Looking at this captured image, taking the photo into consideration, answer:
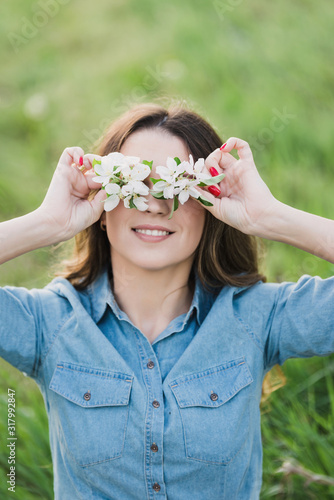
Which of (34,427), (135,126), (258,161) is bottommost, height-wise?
(34,427)

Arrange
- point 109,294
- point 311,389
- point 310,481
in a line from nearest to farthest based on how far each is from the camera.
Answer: point 109,294 → point 310,481 → point 311,389

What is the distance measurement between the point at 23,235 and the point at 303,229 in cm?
82

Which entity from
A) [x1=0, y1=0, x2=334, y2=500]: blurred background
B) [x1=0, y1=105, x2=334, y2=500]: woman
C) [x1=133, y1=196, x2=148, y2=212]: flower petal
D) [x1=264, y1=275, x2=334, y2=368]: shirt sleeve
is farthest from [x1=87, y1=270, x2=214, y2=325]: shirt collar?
[x1=0, y1=0, x2=334, y2=500]: blurred background

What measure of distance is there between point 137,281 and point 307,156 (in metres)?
2.29

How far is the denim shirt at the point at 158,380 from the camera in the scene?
1.79m

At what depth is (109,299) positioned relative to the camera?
1.96 metres

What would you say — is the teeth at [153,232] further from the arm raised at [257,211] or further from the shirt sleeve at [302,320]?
the shirt sleeve at [302,320]

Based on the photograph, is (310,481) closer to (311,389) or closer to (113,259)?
(311,389)

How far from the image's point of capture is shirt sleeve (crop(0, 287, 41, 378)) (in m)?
1.76

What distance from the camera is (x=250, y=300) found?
6.40 feet

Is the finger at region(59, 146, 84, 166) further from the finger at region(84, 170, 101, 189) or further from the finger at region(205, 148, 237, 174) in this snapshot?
the finger at region(205, 148, 237, 174)

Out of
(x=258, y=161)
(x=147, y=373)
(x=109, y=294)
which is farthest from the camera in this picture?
(x=258, y=161)

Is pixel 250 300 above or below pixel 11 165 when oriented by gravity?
below

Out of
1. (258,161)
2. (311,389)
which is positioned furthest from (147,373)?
(258,161)
